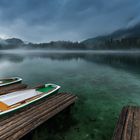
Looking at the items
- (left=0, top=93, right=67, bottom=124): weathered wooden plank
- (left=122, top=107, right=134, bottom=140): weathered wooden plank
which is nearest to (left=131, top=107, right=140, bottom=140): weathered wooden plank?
(left=122, top=107, right=134, bottom=140): weathered wooden plank

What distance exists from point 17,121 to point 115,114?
5980mm

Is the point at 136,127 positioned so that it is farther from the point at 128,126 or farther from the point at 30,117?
the point at 30,117

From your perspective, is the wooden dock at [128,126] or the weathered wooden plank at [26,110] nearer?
the wooden dock at [128,126]

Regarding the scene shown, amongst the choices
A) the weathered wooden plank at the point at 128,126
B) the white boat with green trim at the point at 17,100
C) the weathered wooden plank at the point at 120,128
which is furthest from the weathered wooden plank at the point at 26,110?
the weathered wooden plank at the point at 128,126

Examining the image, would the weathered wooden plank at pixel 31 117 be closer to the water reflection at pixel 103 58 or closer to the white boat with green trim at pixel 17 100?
the white boat with green trim at pixel 17 100

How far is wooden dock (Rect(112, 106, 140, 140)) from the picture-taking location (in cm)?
432

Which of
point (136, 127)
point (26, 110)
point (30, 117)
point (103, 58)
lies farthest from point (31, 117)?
point (103, 58)

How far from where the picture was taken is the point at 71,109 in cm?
871

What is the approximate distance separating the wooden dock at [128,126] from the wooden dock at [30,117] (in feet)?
10.8

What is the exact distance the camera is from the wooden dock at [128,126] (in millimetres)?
4316

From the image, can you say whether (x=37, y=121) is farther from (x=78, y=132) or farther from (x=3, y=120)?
(x=78, y=132)

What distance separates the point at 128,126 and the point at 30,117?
4.30 m

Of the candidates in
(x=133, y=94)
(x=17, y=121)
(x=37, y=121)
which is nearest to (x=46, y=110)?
(x=37, y=121)

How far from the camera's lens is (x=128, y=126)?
4.87m
